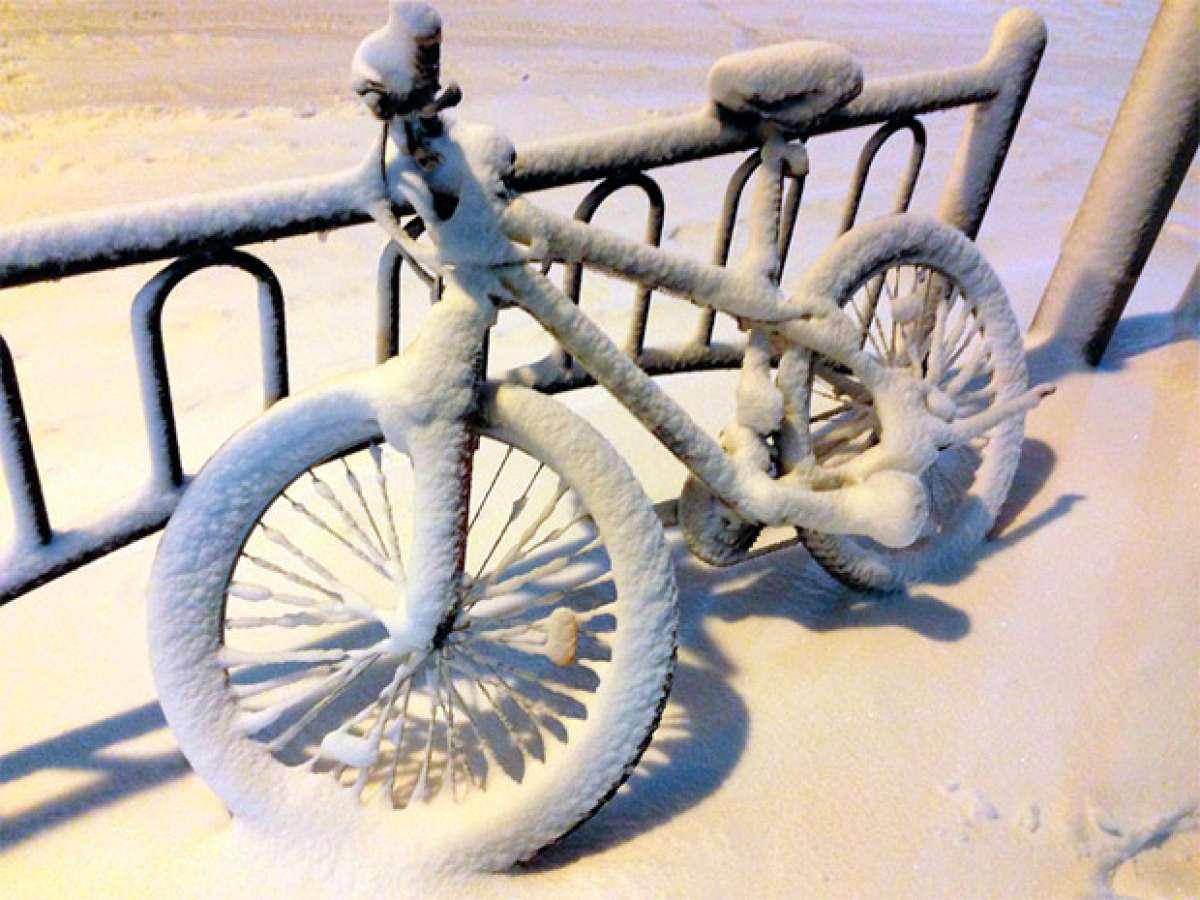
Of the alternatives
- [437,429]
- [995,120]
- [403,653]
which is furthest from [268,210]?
[995,120]

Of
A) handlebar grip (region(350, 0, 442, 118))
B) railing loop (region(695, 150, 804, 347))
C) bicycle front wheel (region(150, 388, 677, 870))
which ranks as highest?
handlebar grip (region(350, 0, 442, 118))

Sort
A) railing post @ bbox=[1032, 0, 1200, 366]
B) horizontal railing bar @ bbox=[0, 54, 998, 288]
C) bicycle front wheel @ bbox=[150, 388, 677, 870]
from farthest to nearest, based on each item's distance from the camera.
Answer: railing post @ bbox=[1032, 0, 1200, 366] < bicycle front wheel @ bbox=[150, 388, 677, 870] < horizontal railing bar @ bbox=[0, 54, 998, 288]

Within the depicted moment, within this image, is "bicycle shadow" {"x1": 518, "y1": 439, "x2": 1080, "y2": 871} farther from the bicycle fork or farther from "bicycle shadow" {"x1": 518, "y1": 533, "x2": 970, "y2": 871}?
the bicycle fork

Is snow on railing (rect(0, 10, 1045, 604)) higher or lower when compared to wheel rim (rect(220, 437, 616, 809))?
higher

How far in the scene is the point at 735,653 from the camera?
2129 millimetres

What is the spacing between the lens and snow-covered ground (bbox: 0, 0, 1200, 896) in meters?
1.73

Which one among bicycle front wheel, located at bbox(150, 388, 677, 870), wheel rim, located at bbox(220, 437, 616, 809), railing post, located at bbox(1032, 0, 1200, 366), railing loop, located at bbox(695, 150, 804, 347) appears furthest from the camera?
railing post, located at bbox(1032, 0, 1200, 366)

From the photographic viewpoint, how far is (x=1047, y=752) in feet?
6.50

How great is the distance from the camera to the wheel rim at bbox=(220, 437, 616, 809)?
1633mm

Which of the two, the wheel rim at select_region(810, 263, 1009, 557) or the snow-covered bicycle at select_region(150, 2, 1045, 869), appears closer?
the snow-covered bicycle at select_region(150, 2, 1045, 869)

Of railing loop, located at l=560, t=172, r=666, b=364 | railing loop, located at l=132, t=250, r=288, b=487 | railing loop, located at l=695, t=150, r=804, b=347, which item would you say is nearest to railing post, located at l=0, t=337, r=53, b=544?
railing loop, located at l=132, t=250, r=288, b=487

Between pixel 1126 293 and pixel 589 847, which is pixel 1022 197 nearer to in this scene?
pixel 1126 293

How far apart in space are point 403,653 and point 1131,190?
239 centimetres

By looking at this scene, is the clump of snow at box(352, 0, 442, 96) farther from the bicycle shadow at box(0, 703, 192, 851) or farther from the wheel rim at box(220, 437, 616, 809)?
the bicycle shadow at box(0, 703, 192, 851)
